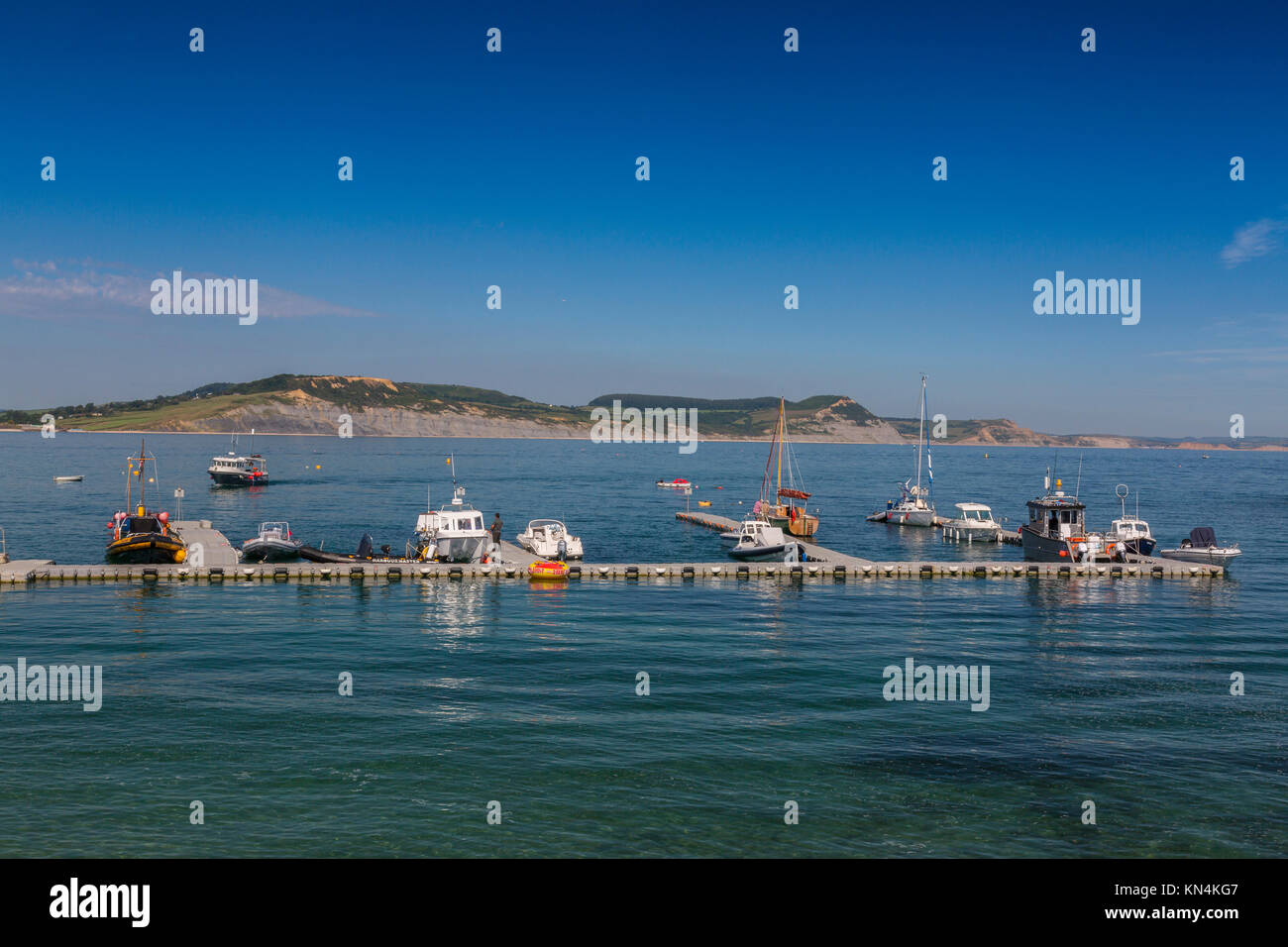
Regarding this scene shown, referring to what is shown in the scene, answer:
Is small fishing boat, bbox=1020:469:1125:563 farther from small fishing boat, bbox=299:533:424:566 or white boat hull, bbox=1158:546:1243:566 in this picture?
small fishing boat, bbox=299:533:424:566

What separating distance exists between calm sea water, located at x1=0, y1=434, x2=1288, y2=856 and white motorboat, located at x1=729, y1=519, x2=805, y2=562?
7.47m

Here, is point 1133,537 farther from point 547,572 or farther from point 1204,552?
point 547,572

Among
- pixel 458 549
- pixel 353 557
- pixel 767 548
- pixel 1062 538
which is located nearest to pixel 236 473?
pixel 353 557

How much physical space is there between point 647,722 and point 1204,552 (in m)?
58.1

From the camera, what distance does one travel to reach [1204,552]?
68.2 meters

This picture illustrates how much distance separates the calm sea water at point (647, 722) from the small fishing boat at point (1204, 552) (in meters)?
5.48

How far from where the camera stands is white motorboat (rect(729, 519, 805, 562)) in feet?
221

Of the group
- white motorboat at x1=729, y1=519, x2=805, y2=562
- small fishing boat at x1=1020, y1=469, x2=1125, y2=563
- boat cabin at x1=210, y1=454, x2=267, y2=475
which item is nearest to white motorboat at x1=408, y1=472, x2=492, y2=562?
white motorboat at x1=729, y1=519, x2=805, y2=562

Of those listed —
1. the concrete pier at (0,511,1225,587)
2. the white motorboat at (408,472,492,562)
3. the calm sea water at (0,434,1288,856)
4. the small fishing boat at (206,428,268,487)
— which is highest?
the small fishing boat at (206,428,268,487)


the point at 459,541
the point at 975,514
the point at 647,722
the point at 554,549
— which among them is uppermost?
the point at 975,514

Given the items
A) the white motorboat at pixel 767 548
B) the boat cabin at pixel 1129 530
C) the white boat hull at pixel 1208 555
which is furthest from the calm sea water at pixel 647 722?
the boat cabin at pixel 1129 530

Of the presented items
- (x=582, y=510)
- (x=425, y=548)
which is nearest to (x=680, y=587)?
(x=425, y=548)
